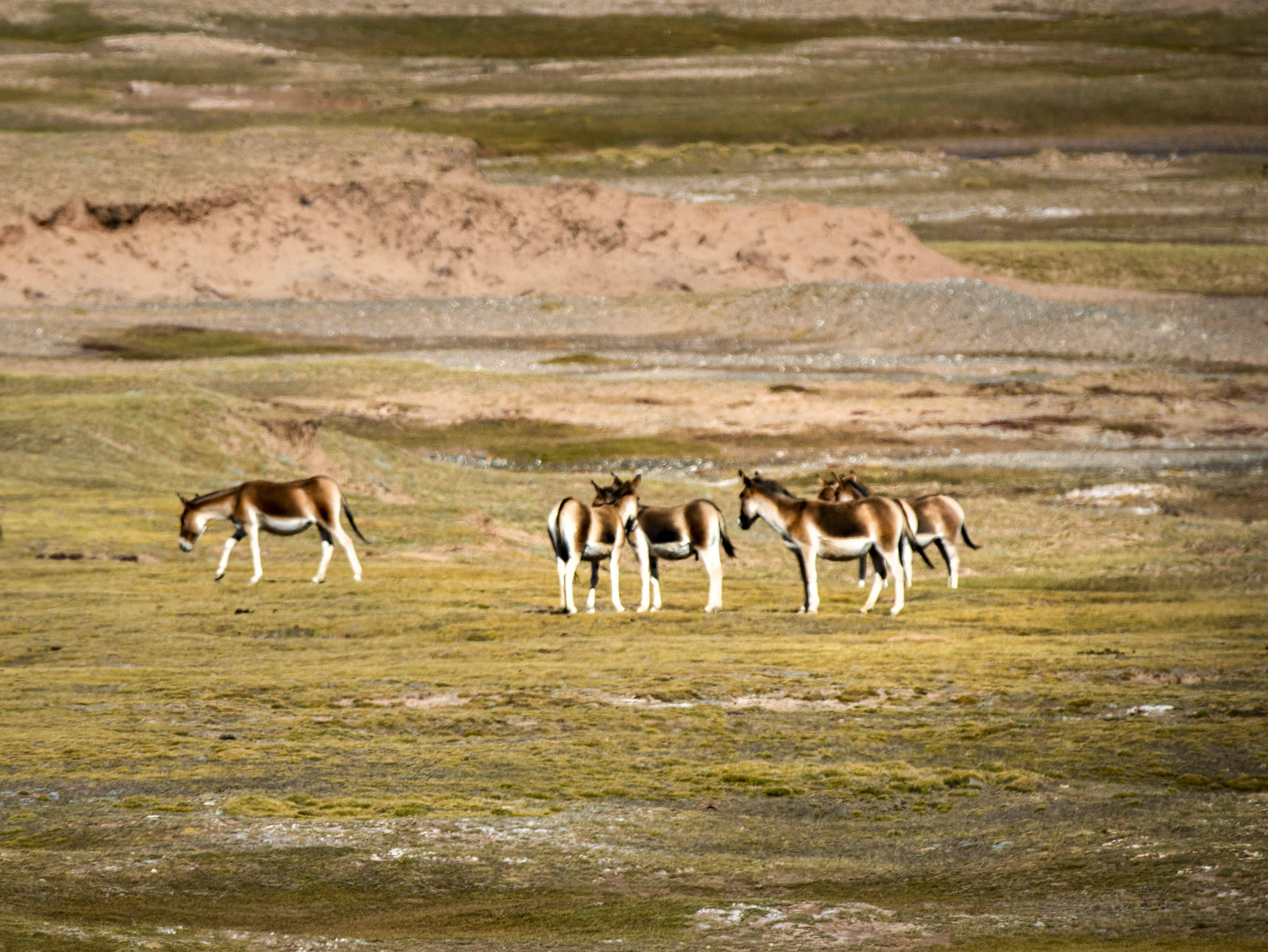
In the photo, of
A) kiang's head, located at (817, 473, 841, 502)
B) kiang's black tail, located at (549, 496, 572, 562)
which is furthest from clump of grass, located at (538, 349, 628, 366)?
kiang's black tail, located at (549, 496, 572, 562)

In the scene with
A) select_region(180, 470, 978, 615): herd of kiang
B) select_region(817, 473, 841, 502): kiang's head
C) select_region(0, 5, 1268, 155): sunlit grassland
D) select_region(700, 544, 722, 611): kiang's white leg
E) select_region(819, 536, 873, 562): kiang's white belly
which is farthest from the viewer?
select_region(0, 5, 1268, 155): sunlit grassland

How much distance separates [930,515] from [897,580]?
4.06 meters

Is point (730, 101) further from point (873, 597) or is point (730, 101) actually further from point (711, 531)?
point (711, 531)

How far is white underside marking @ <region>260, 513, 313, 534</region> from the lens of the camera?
2825 centimetres

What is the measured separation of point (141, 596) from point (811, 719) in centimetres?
1312

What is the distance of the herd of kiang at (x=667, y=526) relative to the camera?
24984mm

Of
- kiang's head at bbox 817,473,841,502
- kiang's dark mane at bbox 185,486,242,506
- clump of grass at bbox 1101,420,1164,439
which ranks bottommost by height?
kiang's head at bbox 817,473,841,502

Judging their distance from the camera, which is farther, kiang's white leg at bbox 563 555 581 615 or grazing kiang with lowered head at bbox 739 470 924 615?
grazing kiang with lowered head at bbox 739 470 924 615

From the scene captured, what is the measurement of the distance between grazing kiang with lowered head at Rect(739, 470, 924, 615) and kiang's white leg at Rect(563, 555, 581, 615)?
2.60m

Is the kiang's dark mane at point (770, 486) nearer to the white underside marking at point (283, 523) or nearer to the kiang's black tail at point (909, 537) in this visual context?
the kiang's black tail at point (909, 537)

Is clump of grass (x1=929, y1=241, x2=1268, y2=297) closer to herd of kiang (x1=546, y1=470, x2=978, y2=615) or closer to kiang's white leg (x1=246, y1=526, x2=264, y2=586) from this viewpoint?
herd of kiang (x1=546, y1=470, x2=978, y2=615)

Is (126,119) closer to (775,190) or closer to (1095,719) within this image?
(775,190)

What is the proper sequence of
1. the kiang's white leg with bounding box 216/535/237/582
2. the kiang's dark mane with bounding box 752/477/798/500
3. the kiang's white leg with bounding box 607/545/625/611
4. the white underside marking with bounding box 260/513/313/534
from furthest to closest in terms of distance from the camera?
the kiang's white leg with bounding box 216/535/237/582, the white underside marking with bounding box 260/513/313/534, the kiang's dark mane with bounding box 752/477/798/500, the kiang's white leg with bounding box 607/545/625/611

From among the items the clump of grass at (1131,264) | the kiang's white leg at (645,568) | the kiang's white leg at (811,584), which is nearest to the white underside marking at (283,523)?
the kiang's white leg at (645,568)
